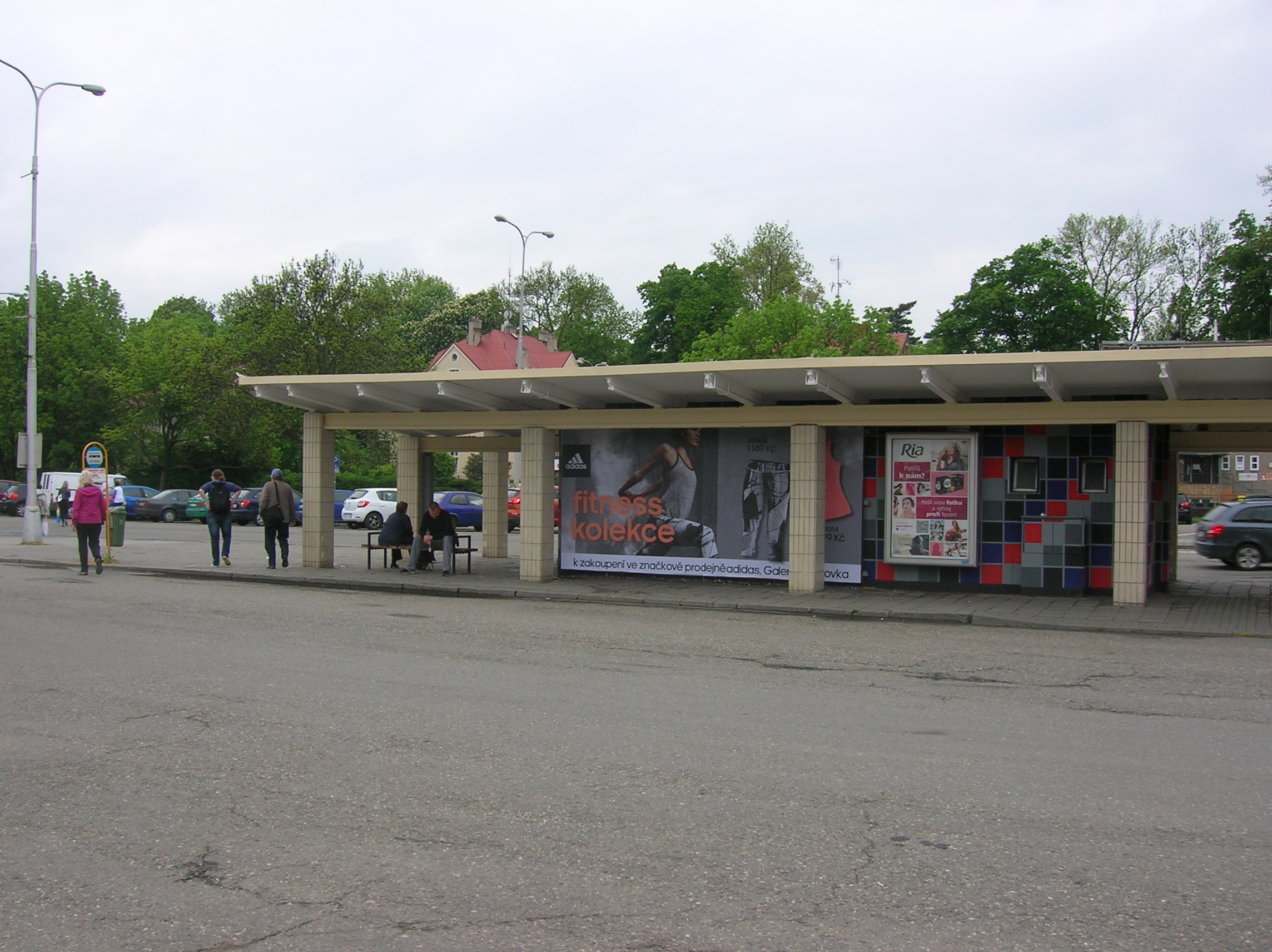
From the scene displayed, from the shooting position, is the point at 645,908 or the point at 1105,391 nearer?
the point at 645,908

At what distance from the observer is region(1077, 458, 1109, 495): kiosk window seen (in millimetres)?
16062

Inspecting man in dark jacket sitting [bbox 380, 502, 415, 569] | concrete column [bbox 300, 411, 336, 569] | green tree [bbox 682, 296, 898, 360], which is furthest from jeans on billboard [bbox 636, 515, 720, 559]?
green tree [bbox 682, 296, 898, 360]

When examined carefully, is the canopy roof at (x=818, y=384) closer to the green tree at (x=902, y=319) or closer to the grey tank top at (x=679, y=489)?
the grey tank top at (x=679, y=489)

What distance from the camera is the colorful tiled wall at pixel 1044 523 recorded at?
16.1 m

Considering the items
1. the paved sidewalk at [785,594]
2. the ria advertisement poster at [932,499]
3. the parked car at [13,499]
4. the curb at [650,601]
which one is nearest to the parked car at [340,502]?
the parked car at [13,499]

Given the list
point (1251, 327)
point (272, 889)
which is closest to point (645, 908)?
point (272, 889)

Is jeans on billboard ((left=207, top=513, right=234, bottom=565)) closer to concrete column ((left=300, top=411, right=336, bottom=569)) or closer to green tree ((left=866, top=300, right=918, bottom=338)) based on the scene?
concrete column ((left=300, top=411, right=336, bottom=569))

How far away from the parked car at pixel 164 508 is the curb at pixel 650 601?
23.4 meters

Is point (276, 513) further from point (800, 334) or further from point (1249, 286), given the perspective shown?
point (1249, 286)

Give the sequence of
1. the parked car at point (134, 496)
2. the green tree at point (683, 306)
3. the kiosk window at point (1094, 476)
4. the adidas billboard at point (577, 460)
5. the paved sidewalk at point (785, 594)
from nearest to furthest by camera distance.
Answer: the paved sidewalk at point (785, 594) → the kiosk window at point (1094, 476) → the adidas billboard at point (577, 460) → the parked car at point (134, 496) → the green tree at point (683, 306)

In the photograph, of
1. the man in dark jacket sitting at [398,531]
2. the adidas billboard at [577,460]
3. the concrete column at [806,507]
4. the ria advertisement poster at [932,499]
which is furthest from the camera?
the man in dark jacket sitting at [398,531]

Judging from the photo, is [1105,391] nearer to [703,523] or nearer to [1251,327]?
[703,523]

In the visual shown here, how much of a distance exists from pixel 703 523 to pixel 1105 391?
6682 millimetres

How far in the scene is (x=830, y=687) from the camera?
29.3 feet
